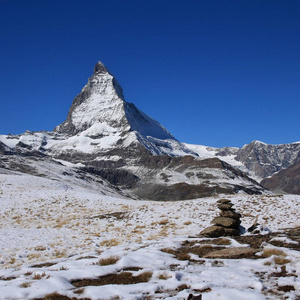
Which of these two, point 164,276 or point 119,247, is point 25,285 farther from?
point 119,247

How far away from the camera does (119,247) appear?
56.5 feet

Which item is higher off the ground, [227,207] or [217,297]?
[227,207]

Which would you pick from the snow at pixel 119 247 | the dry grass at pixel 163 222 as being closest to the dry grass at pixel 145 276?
the snow at pixel 119 247

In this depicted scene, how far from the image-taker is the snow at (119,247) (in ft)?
29.2

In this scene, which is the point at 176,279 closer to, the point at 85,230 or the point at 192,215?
the point at 85,230

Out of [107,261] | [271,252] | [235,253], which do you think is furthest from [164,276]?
[271,252]

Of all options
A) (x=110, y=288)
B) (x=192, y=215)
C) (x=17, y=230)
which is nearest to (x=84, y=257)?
(x=110, y=288)

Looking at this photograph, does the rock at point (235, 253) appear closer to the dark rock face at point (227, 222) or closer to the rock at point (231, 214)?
the dark rock face at point (227, 222)

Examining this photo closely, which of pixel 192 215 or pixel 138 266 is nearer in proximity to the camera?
pixel 138 266

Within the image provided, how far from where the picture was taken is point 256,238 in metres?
17.2

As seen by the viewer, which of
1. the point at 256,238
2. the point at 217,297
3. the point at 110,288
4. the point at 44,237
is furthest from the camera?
the point at 44,237

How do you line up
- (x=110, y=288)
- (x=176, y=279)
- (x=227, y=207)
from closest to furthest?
(x=110, y=288), (x=176, y=279), (x=227, y=207)

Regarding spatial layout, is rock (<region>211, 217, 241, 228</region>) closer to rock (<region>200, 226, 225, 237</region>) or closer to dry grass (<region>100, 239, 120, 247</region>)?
rock (<region>200, 226, 225, 237</region>)

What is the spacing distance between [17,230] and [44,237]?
4.07 m
